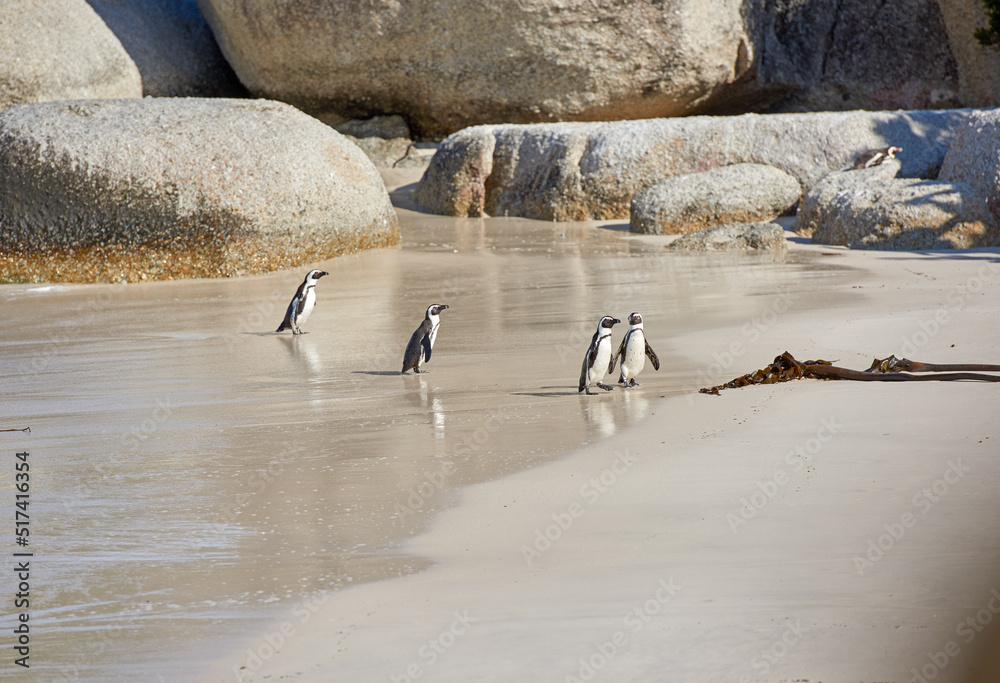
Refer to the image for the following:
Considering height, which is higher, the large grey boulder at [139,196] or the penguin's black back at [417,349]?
the large grey boulder at [139,196]

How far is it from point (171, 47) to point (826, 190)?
11.4 metres

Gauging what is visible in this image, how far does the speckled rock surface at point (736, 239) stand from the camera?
10.4 m

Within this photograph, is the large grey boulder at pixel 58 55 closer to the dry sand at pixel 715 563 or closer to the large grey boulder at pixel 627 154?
the large grey boulder at pixel 627 154

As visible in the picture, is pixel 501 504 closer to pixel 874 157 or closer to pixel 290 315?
pixel 290 315

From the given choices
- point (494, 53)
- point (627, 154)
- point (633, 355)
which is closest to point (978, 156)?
point (627, 154)

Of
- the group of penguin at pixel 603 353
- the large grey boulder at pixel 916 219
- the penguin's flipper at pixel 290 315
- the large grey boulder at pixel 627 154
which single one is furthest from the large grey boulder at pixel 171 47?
the group of penguin at pixel 603 353

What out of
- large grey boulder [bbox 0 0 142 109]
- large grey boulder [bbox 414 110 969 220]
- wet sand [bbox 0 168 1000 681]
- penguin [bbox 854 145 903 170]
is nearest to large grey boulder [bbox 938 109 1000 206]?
penguin [bbox 854 145 903 170]

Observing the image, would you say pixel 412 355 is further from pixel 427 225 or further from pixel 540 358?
pixel 427 225

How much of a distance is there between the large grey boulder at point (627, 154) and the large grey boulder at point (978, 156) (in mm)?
1452

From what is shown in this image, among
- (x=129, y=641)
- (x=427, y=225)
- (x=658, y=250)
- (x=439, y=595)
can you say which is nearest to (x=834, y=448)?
(x=439, y=595)

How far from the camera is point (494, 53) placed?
16.2 metres

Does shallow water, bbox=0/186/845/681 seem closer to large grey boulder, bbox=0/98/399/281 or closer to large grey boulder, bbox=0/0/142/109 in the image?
large grey boulder, bbox=0/98/399/281

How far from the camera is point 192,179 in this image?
974cm

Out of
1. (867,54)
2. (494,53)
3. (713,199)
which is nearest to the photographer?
(713,199)
